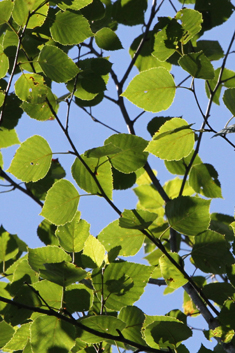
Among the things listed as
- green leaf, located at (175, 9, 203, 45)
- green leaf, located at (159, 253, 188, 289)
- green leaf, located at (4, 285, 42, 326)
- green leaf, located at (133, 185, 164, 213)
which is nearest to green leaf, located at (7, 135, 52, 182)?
green leaf, located at (4, 285, 42, 326)

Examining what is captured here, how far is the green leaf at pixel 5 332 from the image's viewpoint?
33.4 inches

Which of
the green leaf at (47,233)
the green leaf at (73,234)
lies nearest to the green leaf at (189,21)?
the green leaf at (73,234)

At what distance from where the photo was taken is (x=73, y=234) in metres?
0.94

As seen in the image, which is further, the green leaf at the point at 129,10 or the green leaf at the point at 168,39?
the green leaf at the point at 129,10

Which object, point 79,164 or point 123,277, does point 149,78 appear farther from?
point 123,277

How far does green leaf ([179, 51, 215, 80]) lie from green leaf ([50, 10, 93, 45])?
0.27 metres

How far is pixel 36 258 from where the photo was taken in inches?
33.6

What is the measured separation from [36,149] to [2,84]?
475 millimetres

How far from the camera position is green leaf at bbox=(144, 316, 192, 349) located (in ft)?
2.69

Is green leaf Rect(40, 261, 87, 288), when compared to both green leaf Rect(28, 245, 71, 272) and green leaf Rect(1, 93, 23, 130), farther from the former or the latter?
green leaf Rect(1, 93, 23, 130)

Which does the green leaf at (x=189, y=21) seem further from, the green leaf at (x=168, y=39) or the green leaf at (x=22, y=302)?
the green leaf at (x=22, y=302)

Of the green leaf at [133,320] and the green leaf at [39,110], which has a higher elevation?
the green leaf at [39,110]

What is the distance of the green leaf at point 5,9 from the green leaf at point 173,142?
1.64ft

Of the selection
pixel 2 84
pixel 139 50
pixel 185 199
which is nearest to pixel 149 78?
pixel 185 199
